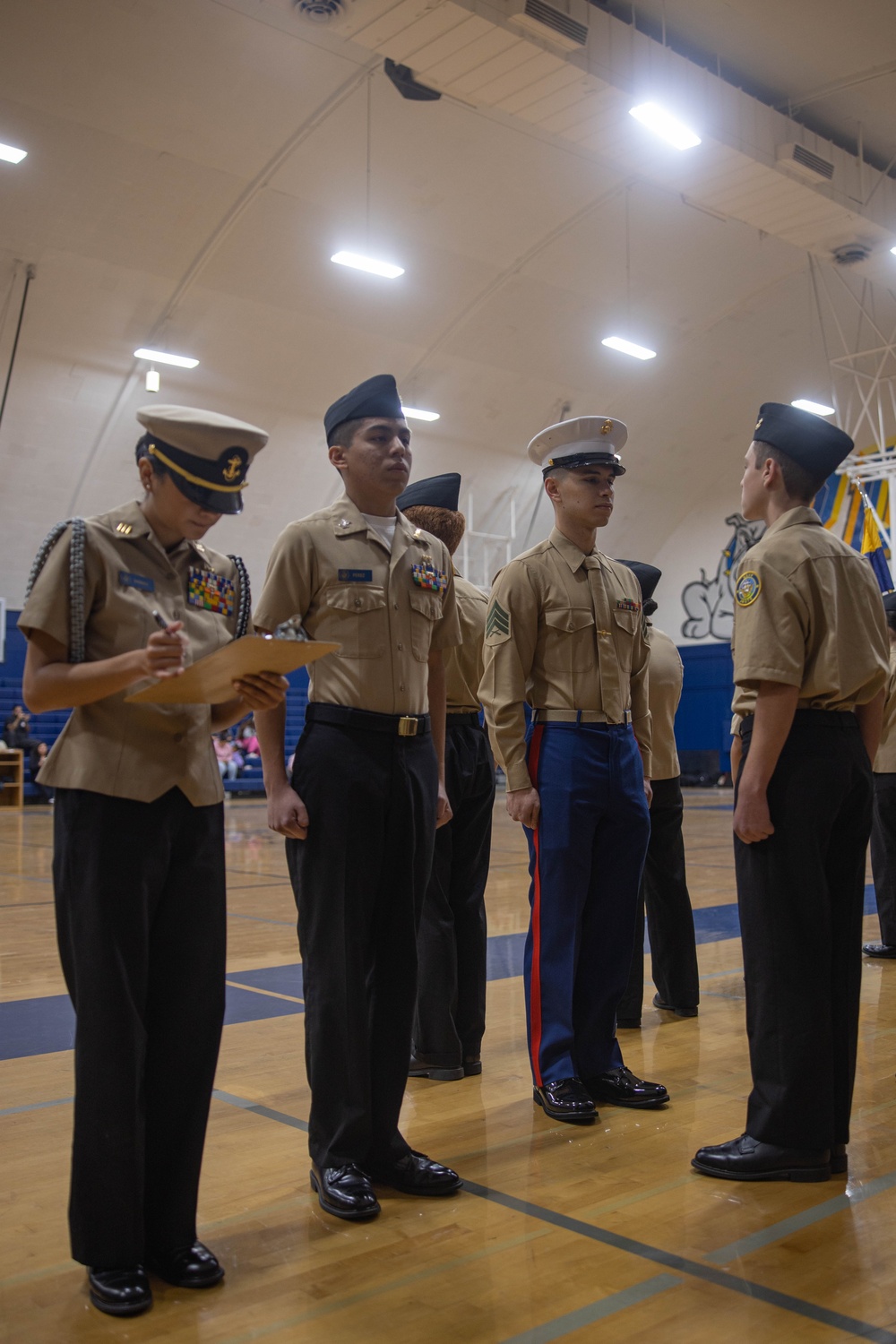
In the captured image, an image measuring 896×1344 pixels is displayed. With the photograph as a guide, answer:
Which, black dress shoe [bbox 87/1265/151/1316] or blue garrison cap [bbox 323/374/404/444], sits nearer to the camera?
black dress shoe [bbox 87/1265/151/1316]

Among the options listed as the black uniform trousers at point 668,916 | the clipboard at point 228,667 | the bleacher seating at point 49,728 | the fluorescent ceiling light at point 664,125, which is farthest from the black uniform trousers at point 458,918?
the bleacher seating at point 49,728

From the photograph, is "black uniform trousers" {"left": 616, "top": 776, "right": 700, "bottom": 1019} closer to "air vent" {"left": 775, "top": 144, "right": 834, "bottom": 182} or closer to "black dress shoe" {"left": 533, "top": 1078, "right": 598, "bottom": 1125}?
"black dress shoe" {"left": 533, "top": 1078, "right": 598, "bottom": 1125}

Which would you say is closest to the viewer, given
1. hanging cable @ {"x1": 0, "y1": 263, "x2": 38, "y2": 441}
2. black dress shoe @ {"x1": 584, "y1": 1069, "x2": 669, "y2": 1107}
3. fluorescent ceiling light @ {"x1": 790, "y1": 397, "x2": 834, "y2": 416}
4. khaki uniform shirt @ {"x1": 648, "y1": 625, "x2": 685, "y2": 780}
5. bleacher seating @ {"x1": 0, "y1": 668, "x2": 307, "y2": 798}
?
black dress shoe @ {"x1": 584, "y1": 1069, "x2": 669, "y2": 1107}

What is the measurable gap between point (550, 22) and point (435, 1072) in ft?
29.9

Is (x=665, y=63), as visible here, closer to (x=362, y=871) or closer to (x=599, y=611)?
(x=599, y=611)

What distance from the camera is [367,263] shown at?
15055mm

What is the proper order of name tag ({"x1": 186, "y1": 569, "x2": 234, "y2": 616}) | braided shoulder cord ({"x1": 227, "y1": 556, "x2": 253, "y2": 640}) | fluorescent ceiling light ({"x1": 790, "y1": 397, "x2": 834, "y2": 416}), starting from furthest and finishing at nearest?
fluorescent ceiling light ({"x1": 790, "y1": 397, "x2": 834, "y2": 416})
braided shoulder cord ({"x1": 227, "y1": 556, "x2": 253, "y2": 640})
name tag ({"x1": 186, "y1": 569, "x2": 234, "y2": 616})

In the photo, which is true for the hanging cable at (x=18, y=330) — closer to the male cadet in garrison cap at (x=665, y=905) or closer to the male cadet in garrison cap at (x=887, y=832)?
the male cadet in garrison cap at (x=887, y=832)

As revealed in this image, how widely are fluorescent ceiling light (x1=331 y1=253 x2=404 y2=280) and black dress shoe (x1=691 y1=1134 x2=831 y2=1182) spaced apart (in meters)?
13.9

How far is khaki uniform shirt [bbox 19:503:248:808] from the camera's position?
2111 millimetres

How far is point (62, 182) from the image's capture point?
13.7m

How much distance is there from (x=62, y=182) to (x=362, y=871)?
1347cm

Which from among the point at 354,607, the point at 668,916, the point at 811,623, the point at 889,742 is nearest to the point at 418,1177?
the point at 354,607

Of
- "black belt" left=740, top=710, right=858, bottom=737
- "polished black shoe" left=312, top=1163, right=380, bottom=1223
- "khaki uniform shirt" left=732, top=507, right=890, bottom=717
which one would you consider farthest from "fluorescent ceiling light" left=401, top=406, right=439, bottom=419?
"polished black shoe" left=312, top=1163, right=380, bottom=1223
